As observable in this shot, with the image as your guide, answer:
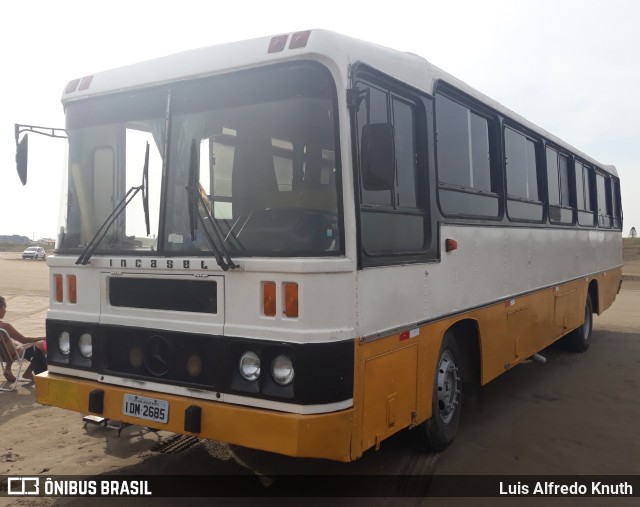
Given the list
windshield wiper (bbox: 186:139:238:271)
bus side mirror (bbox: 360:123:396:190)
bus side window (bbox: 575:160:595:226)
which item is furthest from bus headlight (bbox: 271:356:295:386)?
bus side window (bbox: 575:160:595:226)

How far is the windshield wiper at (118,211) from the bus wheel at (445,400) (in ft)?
8.21

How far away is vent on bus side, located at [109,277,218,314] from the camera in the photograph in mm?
3846

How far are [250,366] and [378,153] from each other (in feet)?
4.78

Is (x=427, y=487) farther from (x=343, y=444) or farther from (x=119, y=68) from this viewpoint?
(x=119, y=68)

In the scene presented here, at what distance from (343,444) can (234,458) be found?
159 centimetres

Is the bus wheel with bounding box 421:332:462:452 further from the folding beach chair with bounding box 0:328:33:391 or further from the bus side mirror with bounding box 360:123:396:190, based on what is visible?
the folding beach chair with bounding box 0:328:33:391

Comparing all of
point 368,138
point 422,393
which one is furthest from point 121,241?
point 422,393

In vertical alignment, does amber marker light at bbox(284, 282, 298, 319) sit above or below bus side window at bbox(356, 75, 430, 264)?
below

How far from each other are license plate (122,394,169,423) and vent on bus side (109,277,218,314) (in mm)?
588

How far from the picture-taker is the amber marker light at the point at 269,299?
3590mm

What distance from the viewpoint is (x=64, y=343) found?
177 inches

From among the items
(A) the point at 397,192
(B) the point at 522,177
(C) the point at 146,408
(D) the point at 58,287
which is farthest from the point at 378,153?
(B) the point at 522,177

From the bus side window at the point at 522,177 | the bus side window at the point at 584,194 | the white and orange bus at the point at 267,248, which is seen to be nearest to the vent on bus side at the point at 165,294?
the white and orange bus at the point at 267,248

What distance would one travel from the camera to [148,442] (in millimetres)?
5125
